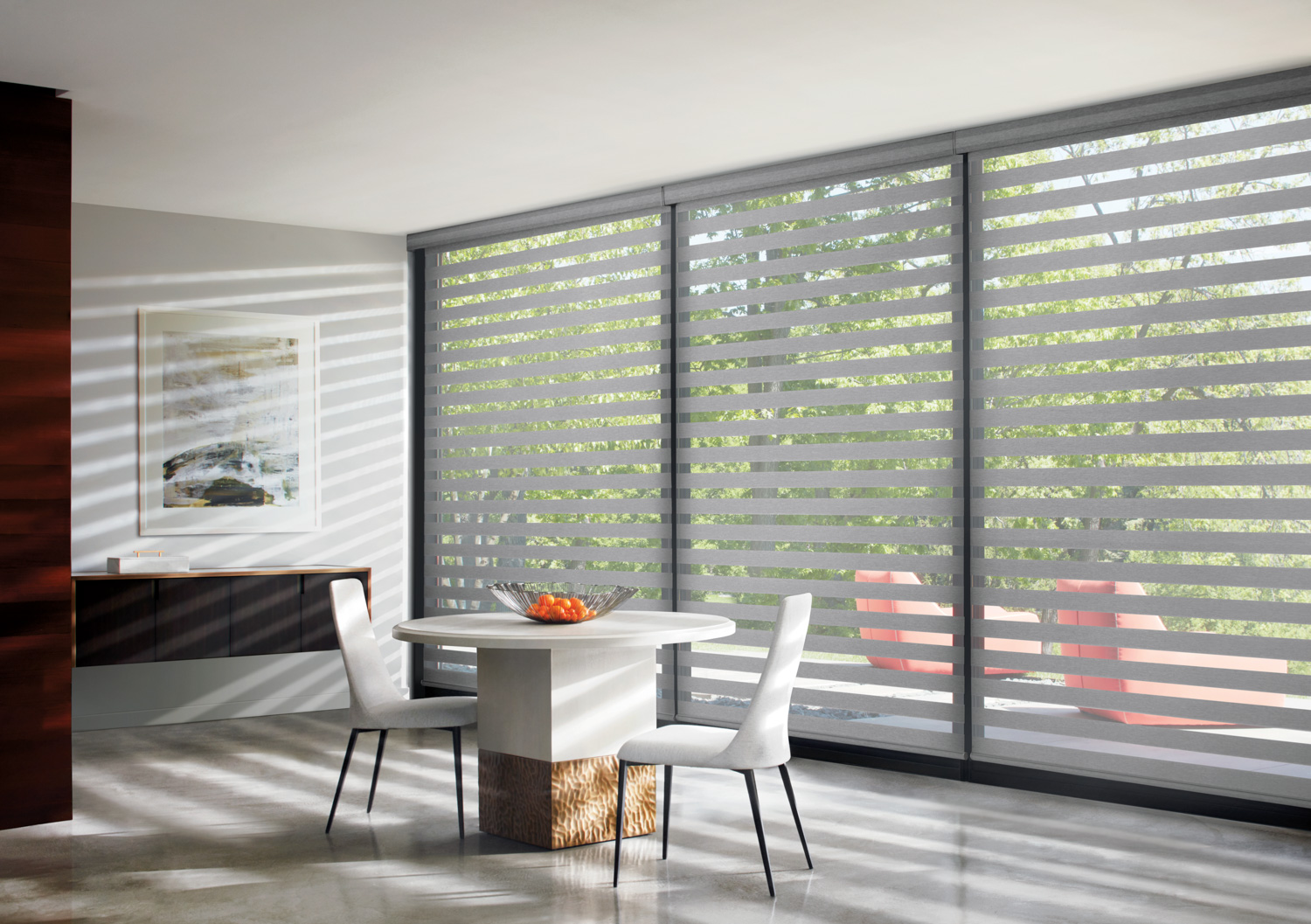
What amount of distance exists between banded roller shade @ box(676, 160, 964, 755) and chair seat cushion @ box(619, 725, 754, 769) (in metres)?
1.70

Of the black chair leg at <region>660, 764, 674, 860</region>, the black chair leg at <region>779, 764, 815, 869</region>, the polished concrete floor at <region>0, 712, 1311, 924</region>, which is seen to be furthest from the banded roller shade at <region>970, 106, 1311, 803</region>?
the black chair leg at <region>660, 764, 674, 860</region>

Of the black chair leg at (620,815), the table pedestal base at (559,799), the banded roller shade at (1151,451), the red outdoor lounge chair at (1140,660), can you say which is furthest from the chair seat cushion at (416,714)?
the red outdoor lounge chair at (1140,660)

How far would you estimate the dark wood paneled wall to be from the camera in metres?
4.52

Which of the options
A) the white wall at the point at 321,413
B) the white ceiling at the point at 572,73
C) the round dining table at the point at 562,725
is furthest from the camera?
the white wall at the point at 321,413

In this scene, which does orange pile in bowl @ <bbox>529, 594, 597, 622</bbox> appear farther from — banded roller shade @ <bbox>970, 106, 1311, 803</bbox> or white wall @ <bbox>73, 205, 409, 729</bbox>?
white wall @ <bbox>73, 205, 409, 729</bbox>

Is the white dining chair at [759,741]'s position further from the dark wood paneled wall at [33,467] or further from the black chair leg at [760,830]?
the dark wood paneled wall at [33,467]

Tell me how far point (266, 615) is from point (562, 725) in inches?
125

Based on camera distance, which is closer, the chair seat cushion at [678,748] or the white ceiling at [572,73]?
the chair seat cushion at [678,748]

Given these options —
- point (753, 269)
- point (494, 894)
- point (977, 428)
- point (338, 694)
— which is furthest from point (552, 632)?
point (338, 694)

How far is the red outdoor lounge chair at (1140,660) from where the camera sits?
4.50m

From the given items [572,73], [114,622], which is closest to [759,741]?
[572,73]

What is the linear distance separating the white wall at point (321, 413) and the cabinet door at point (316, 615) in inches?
20.1

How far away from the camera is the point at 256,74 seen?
14.9 ft

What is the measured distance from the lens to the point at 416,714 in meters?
4.30
